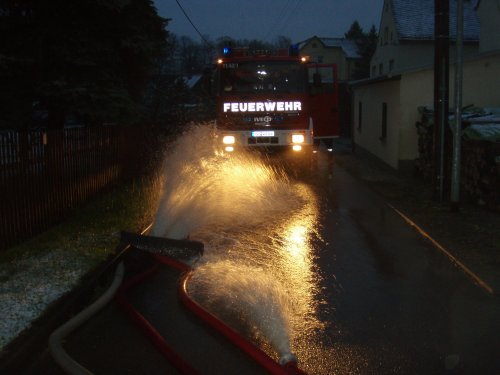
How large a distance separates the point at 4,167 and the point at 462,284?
→ 20.5ft

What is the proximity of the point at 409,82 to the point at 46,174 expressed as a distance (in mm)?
11836

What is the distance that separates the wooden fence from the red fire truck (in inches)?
139

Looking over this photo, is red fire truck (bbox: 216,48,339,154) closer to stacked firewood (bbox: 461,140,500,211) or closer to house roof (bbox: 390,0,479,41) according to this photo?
stacked firewood (bbox: 461,140,500,211)

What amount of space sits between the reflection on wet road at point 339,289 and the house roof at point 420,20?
26.3 m

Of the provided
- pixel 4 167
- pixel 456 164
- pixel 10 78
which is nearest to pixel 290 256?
pixel 4 167

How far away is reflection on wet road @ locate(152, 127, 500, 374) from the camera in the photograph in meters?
5.06

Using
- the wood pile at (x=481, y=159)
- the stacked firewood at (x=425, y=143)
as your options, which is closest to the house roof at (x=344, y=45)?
the stacked firewood at (x=425, y=143)

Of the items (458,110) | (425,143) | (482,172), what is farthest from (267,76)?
(482,172)

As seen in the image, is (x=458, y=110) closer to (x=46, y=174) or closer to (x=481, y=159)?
(x=481, y=159)

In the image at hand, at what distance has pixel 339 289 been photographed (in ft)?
22.6

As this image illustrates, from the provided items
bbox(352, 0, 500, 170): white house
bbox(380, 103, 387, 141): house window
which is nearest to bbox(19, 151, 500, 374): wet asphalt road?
bbox(352, 0, 500, 170): white house

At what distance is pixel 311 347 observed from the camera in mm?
5191

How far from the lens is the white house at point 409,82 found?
17609 mm

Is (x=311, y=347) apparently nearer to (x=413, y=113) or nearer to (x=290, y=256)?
(x=290, y=256)
